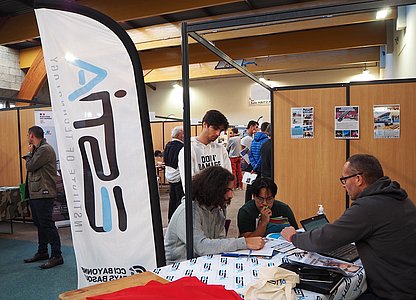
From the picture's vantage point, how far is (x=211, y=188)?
2.07 metres

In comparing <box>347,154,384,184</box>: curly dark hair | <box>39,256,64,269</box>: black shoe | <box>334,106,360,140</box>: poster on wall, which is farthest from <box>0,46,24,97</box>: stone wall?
<box>347,154,384,184</box>: curly dark hair

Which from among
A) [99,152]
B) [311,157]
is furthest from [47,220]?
[311,157]

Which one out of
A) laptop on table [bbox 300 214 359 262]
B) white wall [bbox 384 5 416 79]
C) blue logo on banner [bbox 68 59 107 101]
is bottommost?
laptop on table [bbox 300 214 359 262]

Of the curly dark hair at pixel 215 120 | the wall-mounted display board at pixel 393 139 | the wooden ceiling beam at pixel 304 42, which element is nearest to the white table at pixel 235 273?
the curly dark hair at pixel 215 120

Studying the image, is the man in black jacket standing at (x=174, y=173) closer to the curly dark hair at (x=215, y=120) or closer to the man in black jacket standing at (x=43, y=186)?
the man in black jacket standing at (x=43, y=186)

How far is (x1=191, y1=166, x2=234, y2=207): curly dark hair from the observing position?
6.81 feet

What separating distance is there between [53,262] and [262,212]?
2.32 m

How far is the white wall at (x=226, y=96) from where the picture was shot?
11442 mm

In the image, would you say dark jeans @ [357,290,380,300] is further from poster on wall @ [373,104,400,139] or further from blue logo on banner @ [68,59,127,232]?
poster on wall @ [373,104,400,139]

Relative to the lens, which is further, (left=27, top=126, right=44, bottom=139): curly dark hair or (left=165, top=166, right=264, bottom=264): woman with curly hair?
(left=27, top=126, right=44, bottom=139): curly dark hair

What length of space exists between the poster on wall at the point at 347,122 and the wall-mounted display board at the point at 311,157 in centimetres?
5

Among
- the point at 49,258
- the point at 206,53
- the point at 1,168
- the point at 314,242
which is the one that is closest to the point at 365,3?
the point at 314,242

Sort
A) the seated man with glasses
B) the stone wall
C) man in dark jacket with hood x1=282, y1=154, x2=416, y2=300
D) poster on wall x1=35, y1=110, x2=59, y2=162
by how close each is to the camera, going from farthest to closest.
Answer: the stone wall → poster on wall x1=35, y1=110, x2=59, y2=162 → the seated man with glasses → man in dark jacket with hood x1=282, y1=154, x2=416, y2=300

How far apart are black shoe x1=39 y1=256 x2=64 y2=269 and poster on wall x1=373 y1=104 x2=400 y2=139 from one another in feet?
10.8
